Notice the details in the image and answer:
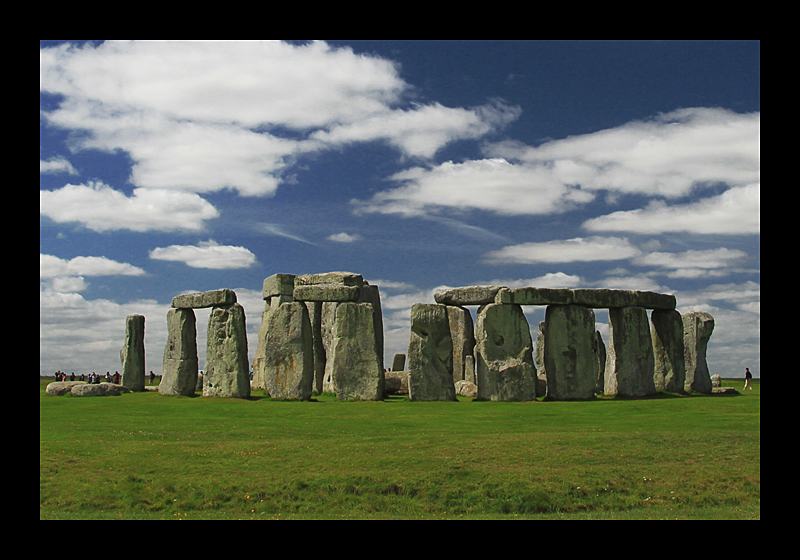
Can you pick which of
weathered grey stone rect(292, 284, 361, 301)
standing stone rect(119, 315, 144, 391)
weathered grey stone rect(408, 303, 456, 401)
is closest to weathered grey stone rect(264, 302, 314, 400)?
weathered grey stone rect(292, 284, 361, 301)

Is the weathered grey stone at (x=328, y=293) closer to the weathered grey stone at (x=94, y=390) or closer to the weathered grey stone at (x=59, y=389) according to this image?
the weathered grey stone at (x=94, y=390)

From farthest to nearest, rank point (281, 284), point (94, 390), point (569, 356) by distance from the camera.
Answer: point (281, 284), point (94, 390), point (569, 356)

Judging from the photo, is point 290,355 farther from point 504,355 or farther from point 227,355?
point 504,355

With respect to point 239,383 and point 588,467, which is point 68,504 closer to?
point 588,467

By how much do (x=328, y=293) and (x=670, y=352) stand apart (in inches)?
496

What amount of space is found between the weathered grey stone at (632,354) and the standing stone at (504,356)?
3.83 meters

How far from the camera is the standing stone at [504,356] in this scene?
21906 millimetres

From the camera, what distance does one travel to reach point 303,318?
2216cm

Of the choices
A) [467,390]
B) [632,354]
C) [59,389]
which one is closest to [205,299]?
[59,389]

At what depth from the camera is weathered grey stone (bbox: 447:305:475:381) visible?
28406 mm

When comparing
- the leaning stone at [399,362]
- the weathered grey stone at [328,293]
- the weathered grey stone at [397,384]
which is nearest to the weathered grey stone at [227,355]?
the weathered grey stone at [328,293]

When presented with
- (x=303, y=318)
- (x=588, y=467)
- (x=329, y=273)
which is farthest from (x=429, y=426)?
(x=329, y=273)

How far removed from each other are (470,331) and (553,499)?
17.6 meters

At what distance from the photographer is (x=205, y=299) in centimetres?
2388
